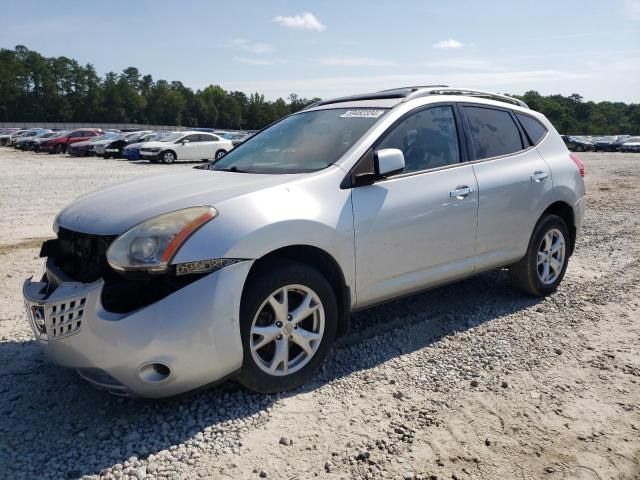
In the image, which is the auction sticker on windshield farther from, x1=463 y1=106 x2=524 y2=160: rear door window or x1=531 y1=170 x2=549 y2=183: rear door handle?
x1=531 y1=170 x2=549 y2=183: rear door handle

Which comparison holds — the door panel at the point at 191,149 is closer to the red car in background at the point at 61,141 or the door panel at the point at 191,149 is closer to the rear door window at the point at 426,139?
the red car in background at the point at 61,141

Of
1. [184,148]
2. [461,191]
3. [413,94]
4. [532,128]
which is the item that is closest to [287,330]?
[461,191]

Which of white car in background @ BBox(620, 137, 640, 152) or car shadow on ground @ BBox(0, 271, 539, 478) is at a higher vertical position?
white car in background @ BBox(620, 137, 640, 152)

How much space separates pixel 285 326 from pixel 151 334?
32.1 inches

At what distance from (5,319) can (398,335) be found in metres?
3.26

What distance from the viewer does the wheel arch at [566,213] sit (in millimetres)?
5059

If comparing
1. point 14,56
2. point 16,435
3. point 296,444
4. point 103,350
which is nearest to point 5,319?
point 16,435

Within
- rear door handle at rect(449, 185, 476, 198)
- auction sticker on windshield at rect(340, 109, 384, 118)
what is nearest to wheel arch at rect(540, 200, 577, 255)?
rear door handle at rect(449, 185, 476, 198)

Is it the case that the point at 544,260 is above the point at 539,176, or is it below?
below

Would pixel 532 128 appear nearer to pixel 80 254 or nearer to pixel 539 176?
pixel 539 176

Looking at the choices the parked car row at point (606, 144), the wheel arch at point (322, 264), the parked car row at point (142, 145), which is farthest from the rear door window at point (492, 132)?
the parked car row at point (606, 144)

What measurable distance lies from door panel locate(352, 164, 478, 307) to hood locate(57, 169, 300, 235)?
0.60 meters

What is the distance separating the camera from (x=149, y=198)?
10.6ft

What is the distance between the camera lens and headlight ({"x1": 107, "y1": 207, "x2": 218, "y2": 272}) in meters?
2.81
